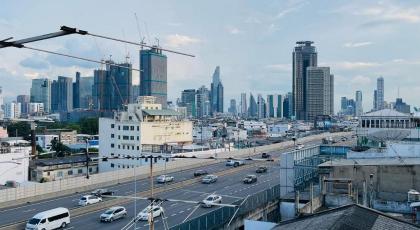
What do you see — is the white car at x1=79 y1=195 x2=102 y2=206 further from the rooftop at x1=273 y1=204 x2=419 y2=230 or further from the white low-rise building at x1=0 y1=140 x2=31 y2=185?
the rooftop at x1=273 y1=204 x2=419 y2=230

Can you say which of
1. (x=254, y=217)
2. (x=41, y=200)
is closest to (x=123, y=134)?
(x=41, y=200)

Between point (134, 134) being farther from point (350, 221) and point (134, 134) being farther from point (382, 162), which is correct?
point (350, 221)

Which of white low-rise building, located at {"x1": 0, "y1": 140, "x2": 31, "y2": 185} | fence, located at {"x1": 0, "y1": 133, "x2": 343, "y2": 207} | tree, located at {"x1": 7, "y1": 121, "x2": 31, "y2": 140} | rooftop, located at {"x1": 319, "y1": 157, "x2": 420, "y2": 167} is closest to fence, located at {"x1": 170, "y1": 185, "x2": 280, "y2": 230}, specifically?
rooftop, located at {"x1": 319, "y1": 157, "x2": 420, "y2": 167}

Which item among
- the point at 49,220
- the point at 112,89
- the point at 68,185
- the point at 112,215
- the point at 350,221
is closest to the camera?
the point at 350,221

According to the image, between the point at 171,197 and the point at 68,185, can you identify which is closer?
the point at 171,197

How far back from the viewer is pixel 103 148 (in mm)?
66562

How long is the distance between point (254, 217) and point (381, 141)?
2000 centimetres

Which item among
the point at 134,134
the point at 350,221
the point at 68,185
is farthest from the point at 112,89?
the point at 350,221

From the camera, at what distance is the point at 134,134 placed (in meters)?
64.4

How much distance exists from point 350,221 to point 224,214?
35.2 ft

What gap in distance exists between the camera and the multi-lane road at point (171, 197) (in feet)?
82.8

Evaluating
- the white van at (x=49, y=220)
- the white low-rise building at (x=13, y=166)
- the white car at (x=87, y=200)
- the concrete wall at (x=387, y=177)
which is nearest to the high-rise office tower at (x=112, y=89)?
the white low-rise building at (x=13, y=166)

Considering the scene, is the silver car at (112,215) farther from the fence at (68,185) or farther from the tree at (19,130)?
the tree at (19,130)

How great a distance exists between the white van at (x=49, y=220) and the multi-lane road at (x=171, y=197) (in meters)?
0.60
